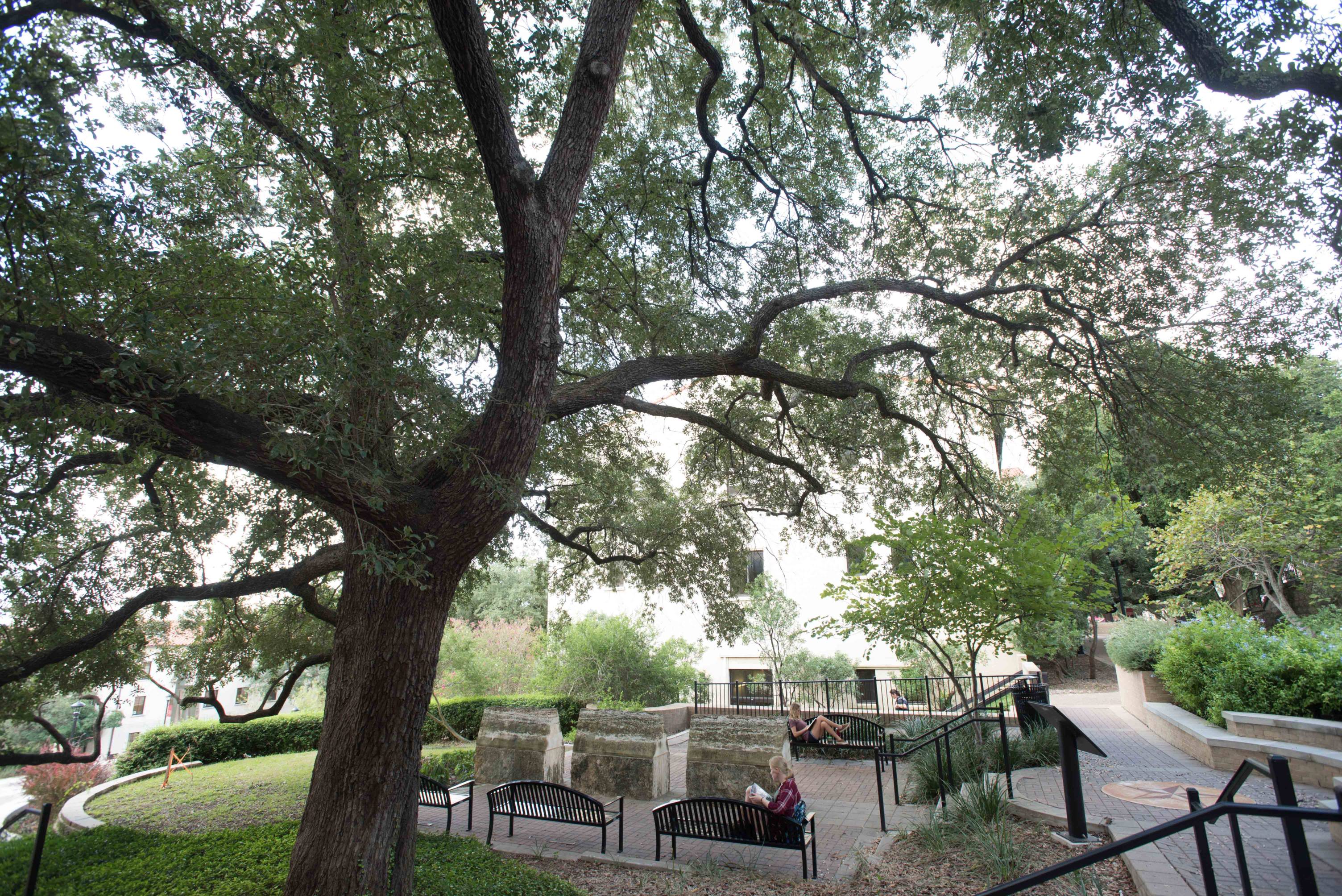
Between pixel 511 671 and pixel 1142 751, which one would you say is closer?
pixel 1142 751

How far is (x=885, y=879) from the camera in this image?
238 inches

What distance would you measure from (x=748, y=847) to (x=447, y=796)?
3878 millimetres

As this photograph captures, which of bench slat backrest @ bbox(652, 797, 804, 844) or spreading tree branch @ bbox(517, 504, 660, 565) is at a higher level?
spreading tree branch @ bbox(517, 504, 660, 565)

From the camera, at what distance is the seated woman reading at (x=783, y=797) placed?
22.5ft

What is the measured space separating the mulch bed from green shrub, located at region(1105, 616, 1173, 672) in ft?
29.3

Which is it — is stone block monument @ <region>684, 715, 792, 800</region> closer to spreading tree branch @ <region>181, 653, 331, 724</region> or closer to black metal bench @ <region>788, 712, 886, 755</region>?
black metal bench @ <region>788, 712, 886, 755</region>

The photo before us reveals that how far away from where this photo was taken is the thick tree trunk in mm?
4742

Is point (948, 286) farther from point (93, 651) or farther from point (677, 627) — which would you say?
point (677, 627)

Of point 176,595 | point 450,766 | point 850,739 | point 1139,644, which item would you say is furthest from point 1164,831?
point 1139,644

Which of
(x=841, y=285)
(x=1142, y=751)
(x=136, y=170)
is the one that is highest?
(x=841, y=285)

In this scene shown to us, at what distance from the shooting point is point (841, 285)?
8742 millimetres

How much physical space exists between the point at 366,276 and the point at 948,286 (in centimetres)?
807

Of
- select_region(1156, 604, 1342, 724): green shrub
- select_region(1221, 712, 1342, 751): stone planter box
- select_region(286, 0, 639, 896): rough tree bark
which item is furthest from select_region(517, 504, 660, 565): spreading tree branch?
select_region(1156, 604, 1342, 724): green shrub

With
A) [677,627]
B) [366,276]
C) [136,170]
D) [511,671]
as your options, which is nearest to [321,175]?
[136,170]
